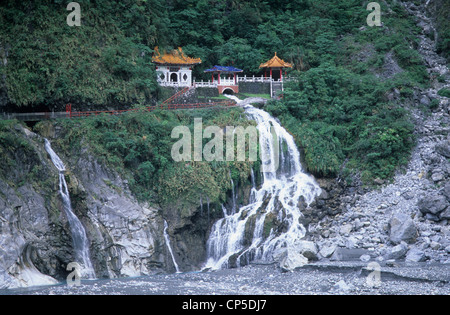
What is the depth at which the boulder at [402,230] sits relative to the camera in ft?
75.4

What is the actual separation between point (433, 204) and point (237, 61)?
804 inches

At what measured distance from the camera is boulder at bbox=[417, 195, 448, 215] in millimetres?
24094

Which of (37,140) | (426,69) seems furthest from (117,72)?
(426,69)

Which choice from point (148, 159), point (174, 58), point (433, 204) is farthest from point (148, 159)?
point (433, 204)

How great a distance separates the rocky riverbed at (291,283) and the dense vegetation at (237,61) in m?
7.32

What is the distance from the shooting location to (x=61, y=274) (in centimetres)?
2145

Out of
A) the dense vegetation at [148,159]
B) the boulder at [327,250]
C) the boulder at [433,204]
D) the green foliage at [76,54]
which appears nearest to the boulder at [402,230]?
the boulder at [433,204]

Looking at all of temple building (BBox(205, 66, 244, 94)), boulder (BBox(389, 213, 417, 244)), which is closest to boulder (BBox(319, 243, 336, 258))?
boulder (BBox(389, 213, 417, 244))

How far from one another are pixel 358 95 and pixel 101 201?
63.3ft

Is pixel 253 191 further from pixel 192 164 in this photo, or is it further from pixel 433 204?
pixel 433 204

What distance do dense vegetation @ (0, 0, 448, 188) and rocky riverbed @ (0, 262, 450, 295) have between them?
7.32m

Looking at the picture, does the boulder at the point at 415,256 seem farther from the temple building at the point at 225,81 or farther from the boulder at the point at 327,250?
the temple building at the point at 225,81

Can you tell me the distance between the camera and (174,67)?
117 feet

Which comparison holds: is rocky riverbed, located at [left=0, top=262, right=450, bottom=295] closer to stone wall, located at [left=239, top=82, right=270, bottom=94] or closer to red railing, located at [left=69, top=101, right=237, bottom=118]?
red railing, located at [left=69, top=101, right=237, bottom=118]
